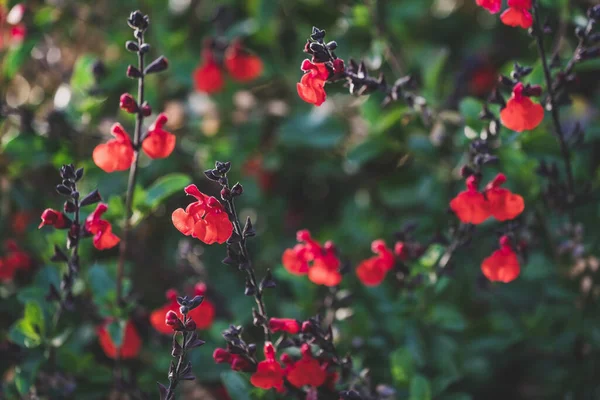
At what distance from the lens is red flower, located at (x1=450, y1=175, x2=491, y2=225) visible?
1868 millimetres

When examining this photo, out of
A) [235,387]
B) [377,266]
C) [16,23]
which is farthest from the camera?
[16,23]

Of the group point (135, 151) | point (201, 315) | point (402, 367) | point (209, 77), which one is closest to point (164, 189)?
point (135, 151)

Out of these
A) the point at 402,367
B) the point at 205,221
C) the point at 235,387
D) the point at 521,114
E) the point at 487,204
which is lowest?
the point at 402,367

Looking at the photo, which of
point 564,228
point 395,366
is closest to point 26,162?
point 395,366

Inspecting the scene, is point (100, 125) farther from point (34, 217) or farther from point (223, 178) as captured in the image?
point (223, 178)

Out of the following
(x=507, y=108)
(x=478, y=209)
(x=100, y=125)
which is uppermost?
(x=507, y=108)

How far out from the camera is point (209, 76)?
10.6 ft

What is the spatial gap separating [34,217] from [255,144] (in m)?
1.15

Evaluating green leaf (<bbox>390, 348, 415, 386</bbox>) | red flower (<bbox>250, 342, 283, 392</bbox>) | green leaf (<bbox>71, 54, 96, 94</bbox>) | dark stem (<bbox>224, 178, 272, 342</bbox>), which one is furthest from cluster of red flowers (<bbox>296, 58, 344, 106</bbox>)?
green leaf (<bbox>71, 54, 96, 94</bbox>)

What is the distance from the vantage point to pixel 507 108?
5.99 ft

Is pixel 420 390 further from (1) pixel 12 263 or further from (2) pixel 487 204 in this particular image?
(1) pixel 12 263

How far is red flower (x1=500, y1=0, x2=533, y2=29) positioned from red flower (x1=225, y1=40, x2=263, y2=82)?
171cm

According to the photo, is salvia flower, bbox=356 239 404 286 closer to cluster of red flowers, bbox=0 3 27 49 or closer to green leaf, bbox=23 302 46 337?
green leaf, bbox=23 302 46 337

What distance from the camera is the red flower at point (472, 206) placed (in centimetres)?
187
